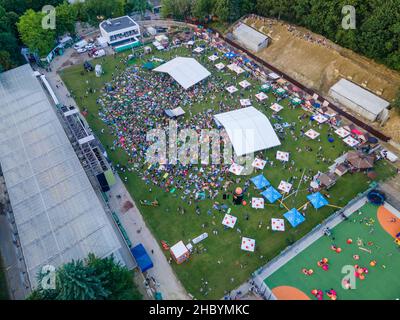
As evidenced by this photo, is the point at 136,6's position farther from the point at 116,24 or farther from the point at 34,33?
the point at 34,33

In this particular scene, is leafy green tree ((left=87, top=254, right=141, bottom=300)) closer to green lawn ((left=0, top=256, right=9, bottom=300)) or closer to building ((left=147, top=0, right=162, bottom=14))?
green lawn ((left=0, top=256, right=9, bottom=300))

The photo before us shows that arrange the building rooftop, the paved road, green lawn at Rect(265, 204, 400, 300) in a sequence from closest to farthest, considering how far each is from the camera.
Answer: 1. green lawn at Rect(265, 204, 400, 300)
2. the paved road
3. the building rooftop

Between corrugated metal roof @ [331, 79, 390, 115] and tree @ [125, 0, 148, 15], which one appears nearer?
corrugated metal roof @ [331, 79, 390, 115]

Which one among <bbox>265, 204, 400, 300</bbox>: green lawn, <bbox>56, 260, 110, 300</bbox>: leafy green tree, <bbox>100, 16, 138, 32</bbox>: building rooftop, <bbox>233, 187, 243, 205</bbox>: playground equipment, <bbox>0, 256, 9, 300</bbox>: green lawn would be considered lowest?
<bbox>265, 204, 400, 300</bbox>: green lawn

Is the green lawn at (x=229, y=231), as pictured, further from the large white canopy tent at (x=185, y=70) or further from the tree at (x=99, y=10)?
the tree at (x=99, y=10)

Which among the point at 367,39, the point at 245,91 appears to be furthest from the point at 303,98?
the point at 367,39

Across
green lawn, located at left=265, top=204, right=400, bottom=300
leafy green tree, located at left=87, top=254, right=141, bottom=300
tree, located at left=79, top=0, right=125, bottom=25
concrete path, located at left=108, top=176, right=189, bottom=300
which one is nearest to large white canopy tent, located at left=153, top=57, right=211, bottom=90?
concrete path, located at left=108, top=176, right=189, bottom=300

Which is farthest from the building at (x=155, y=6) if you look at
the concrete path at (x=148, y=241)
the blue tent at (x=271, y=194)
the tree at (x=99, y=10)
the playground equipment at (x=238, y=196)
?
the blue tent at (x=271, y=194)
